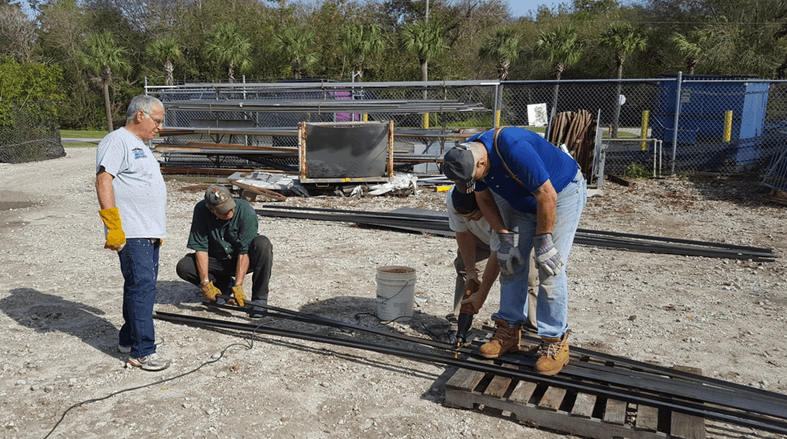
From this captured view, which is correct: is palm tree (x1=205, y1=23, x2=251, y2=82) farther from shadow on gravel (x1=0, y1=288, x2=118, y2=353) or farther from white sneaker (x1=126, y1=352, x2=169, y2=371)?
white sneaker (x1=126, y1=352, x2=169, y2=371)

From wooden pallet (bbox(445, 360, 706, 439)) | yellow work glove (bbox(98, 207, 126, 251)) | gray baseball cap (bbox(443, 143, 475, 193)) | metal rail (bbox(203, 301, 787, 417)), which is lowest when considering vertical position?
wooden pallet (bbox(445, 360, 706, 439))

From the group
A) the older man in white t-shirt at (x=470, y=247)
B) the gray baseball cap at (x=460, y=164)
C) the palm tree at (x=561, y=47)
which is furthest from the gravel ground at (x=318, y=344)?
the palm tree at (x=561, y=47)

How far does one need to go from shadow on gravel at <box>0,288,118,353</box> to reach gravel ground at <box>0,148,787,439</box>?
0.02m

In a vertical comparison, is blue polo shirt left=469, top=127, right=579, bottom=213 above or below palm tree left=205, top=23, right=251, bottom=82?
below

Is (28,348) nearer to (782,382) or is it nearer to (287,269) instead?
(287,269)

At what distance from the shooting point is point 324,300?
6.43 metres

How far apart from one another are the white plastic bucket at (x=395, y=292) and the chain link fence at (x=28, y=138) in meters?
18.2

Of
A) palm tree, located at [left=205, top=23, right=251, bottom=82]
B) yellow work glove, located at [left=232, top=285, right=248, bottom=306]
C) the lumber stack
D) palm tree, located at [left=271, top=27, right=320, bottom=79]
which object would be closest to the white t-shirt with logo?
yellow work glove, located at [left=232, top=285, right=248, bottom=306]

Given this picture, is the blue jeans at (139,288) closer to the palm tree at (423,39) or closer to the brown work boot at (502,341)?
the brown work boot at (502,341)

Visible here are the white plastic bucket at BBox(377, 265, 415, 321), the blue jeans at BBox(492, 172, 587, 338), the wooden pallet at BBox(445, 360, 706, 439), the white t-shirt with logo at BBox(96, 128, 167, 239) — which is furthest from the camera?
the white plastic bucket at BBox(377, 265, 415, 321)

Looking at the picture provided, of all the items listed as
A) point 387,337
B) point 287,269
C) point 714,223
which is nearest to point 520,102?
point 714,223

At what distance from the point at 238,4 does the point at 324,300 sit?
40675mm

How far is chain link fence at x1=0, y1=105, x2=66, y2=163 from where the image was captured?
1922 cm

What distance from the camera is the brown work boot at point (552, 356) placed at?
4.20 metres
